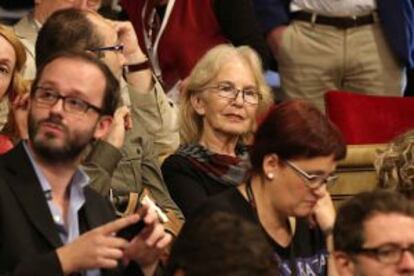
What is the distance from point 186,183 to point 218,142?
26 cm

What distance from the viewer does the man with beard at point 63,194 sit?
3318mm

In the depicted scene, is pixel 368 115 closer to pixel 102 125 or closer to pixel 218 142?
pixel 218 142

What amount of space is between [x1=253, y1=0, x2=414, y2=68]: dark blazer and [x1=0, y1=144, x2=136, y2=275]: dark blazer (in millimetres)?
2812

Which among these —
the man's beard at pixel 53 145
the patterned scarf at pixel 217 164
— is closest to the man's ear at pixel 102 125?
the man's beard at pixel 53 145

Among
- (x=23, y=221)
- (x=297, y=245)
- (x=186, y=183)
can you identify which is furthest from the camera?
(x=186, y=183)

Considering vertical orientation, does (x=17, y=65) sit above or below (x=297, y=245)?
above

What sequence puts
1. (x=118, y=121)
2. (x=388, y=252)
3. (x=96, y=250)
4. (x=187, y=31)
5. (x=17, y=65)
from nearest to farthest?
1. (x=96, y=250)
2. (x=388, y=252)
3. (x=118, y=121)
4. (x=17, y=65)
5. (x=187, y=31)

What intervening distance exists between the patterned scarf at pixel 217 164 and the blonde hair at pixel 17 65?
0.64 m

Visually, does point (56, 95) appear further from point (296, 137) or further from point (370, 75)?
point (370, 75)

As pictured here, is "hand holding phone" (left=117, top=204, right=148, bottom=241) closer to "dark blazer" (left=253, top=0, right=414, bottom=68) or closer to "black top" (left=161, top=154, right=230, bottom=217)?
"black top" (left=161, top=154, right=230, bottom=217)

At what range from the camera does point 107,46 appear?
14.9ft

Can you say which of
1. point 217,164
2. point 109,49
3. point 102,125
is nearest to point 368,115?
point 217,164

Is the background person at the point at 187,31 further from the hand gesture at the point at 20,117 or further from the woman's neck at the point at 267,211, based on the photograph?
the woman's neck at the point at 267,211

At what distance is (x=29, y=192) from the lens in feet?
11.6
